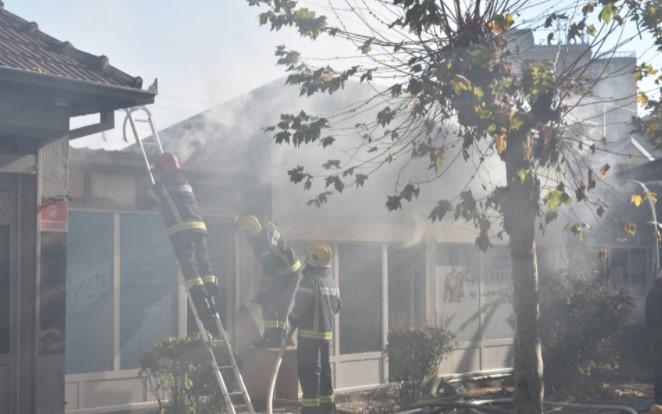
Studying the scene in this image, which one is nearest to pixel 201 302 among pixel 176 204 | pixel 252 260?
pixel 176 204

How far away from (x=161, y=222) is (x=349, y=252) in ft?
11.0

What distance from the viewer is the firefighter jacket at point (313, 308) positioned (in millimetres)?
9688

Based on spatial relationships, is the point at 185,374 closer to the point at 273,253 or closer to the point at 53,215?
the point at 273,253

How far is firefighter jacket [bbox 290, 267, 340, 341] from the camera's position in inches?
381

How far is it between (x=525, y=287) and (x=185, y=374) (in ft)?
12.8

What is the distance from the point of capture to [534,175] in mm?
7402

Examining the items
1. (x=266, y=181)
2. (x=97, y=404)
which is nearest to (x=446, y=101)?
(x=266, y=181)

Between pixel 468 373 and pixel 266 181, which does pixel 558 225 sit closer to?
pixel 468 373

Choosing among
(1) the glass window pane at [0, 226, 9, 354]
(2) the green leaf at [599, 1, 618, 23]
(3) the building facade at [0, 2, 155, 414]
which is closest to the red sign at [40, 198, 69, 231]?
(3) the building facade at [0, 2, 155, 414]

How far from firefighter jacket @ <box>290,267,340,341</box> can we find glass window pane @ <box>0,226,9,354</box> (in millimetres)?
3326

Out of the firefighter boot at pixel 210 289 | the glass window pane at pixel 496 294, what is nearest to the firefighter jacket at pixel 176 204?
the firefighter boot at pixel 210 289

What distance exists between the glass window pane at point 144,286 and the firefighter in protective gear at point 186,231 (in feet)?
7.24

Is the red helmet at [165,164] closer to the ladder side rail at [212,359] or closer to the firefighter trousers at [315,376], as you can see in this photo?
the ladder side rail at [212,359]

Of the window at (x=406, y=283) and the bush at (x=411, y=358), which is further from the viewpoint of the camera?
the window at (x=406, y=283)
